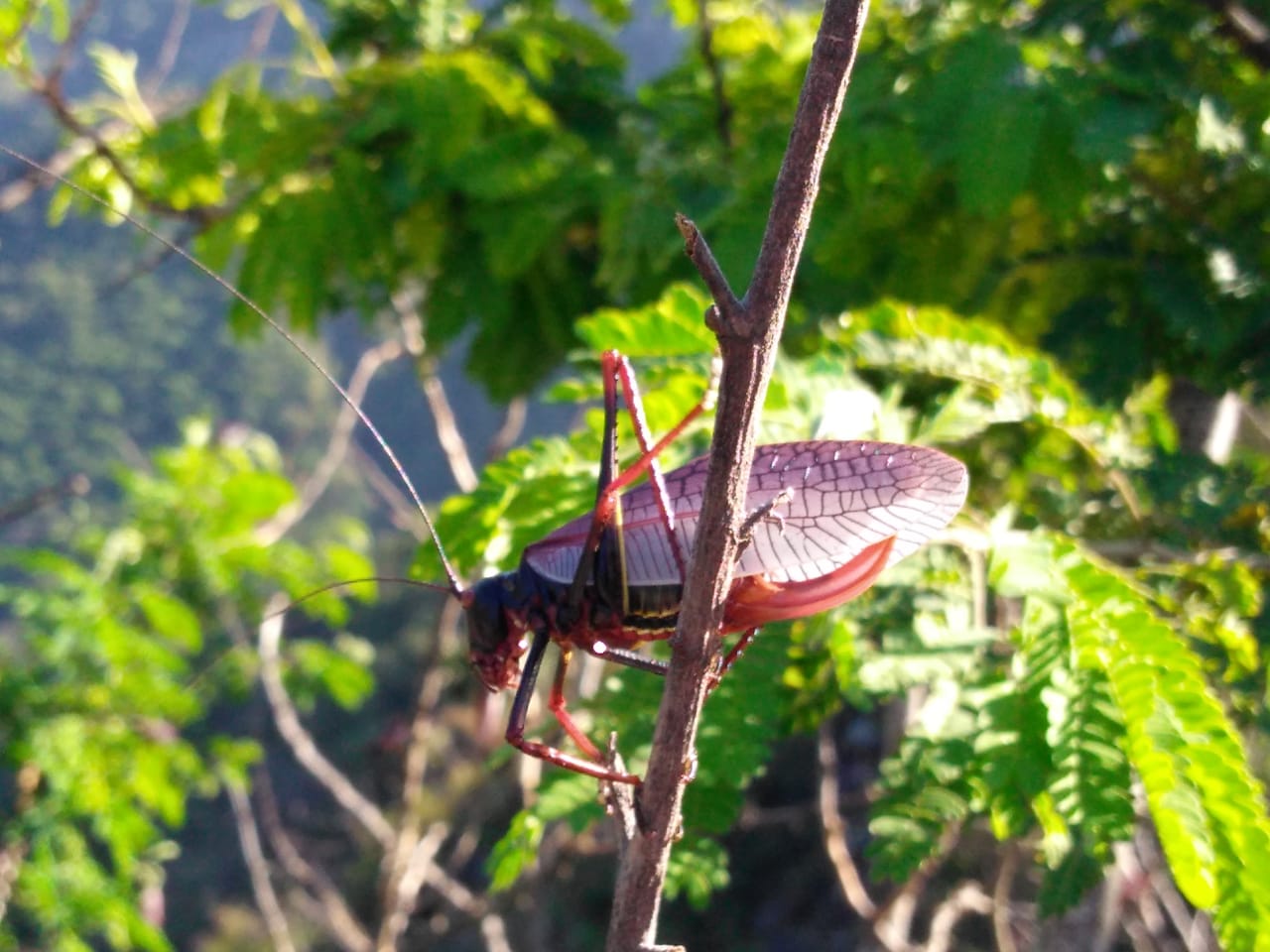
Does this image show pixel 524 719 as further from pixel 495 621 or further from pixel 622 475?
pixel 622 475

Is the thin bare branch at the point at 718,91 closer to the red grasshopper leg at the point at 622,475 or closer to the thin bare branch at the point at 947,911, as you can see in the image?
the red grasshopper leg at the point at 622,475

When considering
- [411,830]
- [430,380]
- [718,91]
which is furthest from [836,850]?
[718,91]

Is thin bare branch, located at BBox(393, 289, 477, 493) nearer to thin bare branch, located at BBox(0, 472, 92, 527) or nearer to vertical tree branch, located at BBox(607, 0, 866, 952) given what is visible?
thin bare branch, located at BBox(0, 472, 92, 527)

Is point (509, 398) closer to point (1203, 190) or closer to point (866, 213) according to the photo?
point (866, 213)

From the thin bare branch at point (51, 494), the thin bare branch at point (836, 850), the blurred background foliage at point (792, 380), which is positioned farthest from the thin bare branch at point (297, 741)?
the thin bare branch at point (836, 850)

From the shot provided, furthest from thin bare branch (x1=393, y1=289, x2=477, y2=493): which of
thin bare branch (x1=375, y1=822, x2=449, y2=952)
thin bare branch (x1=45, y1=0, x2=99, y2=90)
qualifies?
thin bare branch (x1=375, y1=822, x2=449, y2=952)

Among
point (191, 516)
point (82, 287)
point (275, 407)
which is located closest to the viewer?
point (191, 516)

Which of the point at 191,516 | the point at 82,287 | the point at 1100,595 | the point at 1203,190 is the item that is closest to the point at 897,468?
the point at 1100,595
